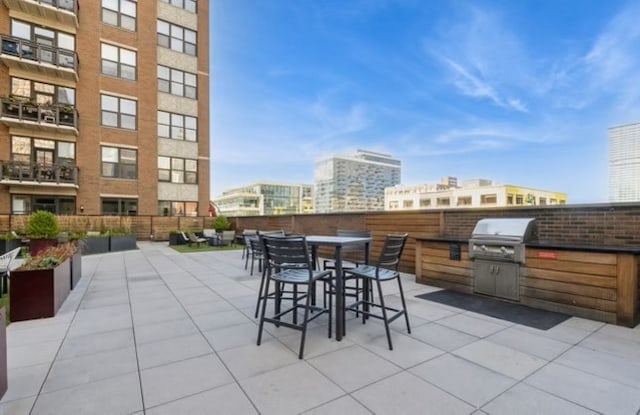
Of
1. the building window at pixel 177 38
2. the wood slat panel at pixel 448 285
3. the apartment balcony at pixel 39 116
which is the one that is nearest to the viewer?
the wood slat panel at pixel 448 285

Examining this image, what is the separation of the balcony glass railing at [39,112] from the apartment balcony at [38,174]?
6.04 ft

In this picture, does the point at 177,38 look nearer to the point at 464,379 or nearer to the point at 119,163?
the point at 119,163

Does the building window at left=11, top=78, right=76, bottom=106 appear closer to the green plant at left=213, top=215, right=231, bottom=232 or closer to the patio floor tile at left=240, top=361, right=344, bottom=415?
the green plant at left=213, top=215, right=231, bottom=232

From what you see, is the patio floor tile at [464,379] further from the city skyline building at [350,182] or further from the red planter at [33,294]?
the city skyline building at [350,182]

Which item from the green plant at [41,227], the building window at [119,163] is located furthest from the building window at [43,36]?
the green plant at [41,227]

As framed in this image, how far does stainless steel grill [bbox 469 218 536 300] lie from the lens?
3.95 metres

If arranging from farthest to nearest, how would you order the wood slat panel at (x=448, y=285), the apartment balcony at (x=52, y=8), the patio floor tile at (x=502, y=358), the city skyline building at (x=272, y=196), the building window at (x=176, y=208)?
the city skyline building at (x=272, y=196) → the building window at (x=176, y=208) → the apartment balcony at (x=52, y=8) → the wood slat panel at (x=448, y=285) → the patio floor tile at (x=502, y=358)

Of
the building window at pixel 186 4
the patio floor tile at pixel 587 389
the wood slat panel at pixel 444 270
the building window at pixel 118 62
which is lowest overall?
the patio floor tile at pixel 587 389

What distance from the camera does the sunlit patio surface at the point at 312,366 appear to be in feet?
5.96

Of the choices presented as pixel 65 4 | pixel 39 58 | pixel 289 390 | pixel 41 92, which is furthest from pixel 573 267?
pixel 65 4

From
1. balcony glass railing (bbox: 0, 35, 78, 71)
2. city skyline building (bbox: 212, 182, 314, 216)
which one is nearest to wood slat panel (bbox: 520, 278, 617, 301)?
balcony glass railing (bbox: 0, 35, 78, 71)

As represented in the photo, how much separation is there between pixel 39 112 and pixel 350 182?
28792 mm

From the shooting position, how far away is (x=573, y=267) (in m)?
3.48

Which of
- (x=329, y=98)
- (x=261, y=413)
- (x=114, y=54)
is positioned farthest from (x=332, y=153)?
(x=261, y=413)
